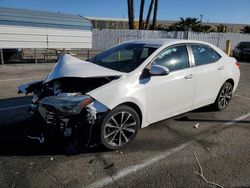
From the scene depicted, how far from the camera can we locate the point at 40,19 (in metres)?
13.2

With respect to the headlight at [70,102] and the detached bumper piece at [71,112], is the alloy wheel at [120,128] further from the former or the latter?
the headlight at [70,102]

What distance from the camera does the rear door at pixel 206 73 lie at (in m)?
4.69


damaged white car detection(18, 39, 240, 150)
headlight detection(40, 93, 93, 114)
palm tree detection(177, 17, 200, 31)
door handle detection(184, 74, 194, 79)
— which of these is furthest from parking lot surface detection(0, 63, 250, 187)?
palm tree detection(177, 17, 200, 31)

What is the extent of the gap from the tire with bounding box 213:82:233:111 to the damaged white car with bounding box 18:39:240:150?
0.37 m

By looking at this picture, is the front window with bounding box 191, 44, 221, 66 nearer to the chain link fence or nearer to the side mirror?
the side mirror

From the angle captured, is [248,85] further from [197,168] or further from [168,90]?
[197,168]

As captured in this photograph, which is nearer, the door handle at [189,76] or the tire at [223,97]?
the door handle at [189,76]

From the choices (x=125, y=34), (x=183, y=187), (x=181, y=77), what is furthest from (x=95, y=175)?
(x=125, y=34)

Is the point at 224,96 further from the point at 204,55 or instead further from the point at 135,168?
the point at 135,168

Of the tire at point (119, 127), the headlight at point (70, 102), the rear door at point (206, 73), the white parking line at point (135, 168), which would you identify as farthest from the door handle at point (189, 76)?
the headlight at point (70, 102)

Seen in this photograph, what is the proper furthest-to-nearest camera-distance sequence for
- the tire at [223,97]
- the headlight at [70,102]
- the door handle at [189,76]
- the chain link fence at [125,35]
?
the chain link fence at [125,35], the tire at [223,97], the door handle at [189,76], the headlight at [70,102]

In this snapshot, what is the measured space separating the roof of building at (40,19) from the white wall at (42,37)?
0.22m

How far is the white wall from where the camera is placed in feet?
40.2

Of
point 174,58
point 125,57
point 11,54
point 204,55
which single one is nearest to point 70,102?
point 125,57
